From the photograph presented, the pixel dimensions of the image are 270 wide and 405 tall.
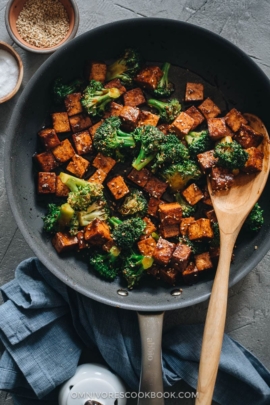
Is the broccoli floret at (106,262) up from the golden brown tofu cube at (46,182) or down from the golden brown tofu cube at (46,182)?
down

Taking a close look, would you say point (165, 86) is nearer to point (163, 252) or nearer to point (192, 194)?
point (192, 194)

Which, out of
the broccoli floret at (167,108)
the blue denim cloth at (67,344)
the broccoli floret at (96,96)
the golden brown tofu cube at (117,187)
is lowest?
the blue denim cloth at (67,344)

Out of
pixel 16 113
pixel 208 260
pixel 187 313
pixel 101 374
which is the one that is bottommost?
pixel 101 374

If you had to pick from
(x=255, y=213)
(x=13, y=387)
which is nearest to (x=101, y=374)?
(x=13, y=387)

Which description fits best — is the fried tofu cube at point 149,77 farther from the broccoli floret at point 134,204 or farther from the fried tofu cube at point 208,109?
the broccoli floret at point 134,204

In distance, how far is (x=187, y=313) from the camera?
12.8ft

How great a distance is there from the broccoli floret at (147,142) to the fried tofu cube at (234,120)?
482 mm

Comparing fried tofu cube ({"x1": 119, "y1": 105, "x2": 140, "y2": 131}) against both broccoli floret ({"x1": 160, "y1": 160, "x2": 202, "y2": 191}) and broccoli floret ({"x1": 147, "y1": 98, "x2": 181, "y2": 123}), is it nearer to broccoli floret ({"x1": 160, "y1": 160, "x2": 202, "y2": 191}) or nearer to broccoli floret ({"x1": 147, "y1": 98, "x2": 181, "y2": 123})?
broccoli floret ({"x1": 147, "y1": 98, "x2": 181, "y2": 123})

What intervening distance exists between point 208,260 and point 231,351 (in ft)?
2.20

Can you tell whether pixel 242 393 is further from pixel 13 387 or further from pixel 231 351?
pixel 13 387

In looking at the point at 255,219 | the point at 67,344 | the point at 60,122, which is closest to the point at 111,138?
the point at 60,122

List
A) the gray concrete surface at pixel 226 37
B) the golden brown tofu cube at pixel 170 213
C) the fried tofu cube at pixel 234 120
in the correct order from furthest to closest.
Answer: the gray concrete surface at pixel 226 37, the fried tofu cube at pixel 234 120, the golden brown tofu cube at pixel 170 213

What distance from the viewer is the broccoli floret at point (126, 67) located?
3795 millimetres

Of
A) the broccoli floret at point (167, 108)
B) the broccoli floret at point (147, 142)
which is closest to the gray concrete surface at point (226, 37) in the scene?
the broccoli floret at point (167, 108)
